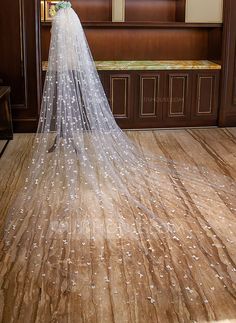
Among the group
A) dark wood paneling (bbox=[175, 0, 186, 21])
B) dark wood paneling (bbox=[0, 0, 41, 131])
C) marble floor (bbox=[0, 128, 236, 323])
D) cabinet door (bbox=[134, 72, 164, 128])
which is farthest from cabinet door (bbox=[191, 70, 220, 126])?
marble floor (bbox=[0, 128, 236, 323])

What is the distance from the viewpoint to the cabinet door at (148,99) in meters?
5.97

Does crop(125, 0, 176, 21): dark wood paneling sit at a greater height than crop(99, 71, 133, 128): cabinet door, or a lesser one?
greater

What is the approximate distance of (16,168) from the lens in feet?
15.3

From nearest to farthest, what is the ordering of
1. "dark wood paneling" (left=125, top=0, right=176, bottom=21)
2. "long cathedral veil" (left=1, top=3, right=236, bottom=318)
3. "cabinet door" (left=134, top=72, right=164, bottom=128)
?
"long cathedral veil" (left=1, top=3, right=236, bottom=318) → "cabinet door" (left=134, top=72, right=164, bottom=128) → "dark wood paneling" (left=125, top=0, right=176, bottom=21)

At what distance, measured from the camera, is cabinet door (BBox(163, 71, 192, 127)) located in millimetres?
6027

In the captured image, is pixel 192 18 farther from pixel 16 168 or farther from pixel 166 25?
pixel 16 168

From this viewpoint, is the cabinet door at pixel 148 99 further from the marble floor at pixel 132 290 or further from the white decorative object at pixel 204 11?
the marble floor at pixel 132 290

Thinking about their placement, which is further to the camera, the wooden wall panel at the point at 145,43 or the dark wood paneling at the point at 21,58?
the wooden wall panel at the point at 145,43

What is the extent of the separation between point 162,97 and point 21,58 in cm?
170

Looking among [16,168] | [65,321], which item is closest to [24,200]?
[16,168]

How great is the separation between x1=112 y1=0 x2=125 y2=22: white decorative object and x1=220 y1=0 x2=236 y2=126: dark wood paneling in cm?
119

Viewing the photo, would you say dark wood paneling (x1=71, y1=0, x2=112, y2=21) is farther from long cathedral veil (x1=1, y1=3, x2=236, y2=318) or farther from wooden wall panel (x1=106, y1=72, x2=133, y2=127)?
long cathedral veil (x1=1, y1=3, x2=236, y2=318)

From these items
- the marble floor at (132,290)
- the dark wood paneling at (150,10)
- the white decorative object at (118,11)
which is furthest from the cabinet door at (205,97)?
the marble floor at (132,290)

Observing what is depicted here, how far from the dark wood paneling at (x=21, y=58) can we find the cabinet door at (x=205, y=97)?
188 centimetres
